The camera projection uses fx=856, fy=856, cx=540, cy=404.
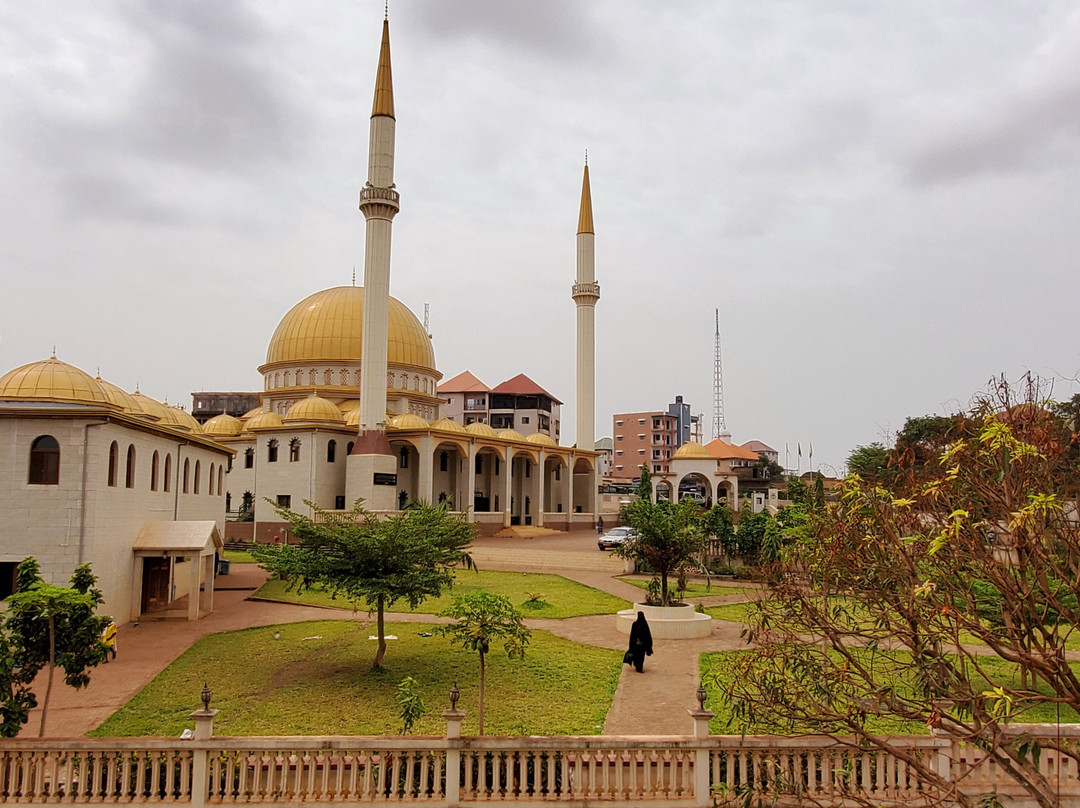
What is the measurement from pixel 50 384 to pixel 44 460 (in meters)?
4.00

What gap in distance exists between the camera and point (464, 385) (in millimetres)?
83125

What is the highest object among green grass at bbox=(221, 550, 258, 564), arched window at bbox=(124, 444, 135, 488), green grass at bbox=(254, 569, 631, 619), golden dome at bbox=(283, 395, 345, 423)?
golden dome at bbox=(283, 395, 345, 423)

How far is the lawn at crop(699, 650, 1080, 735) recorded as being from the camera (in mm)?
9867

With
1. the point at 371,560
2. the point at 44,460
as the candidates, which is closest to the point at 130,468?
the point at 44,460

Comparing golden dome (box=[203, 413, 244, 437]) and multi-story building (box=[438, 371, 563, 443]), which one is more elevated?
multi-story building (box=[438, 371, 563, 443])

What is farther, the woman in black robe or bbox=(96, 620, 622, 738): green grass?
the woman in black robe

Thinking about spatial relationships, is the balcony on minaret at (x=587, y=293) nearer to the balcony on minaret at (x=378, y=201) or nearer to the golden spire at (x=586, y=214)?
the golden spire at (x=586, y=214)

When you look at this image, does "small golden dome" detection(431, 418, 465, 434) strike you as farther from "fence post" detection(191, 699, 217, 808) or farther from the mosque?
"fence post" detection(191, 699, 217, 808)

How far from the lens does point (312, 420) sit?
43.0 metres

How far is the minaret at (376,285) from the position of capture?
129ft

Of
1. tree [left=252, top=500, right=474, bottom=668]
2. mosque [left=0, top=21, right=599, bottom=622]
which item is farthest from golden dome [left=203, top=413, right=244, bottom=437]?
tree [left=252, top=500, right=474, bottom=668]

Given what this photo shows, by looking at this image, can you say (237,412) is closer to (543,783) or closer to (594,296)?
(594,296)

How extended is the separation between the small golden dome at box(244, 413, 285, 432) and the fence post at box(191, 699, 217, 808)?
3604 centimetres

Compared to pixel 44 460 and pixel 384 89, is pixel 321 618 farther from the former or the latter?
pixel 384 89
